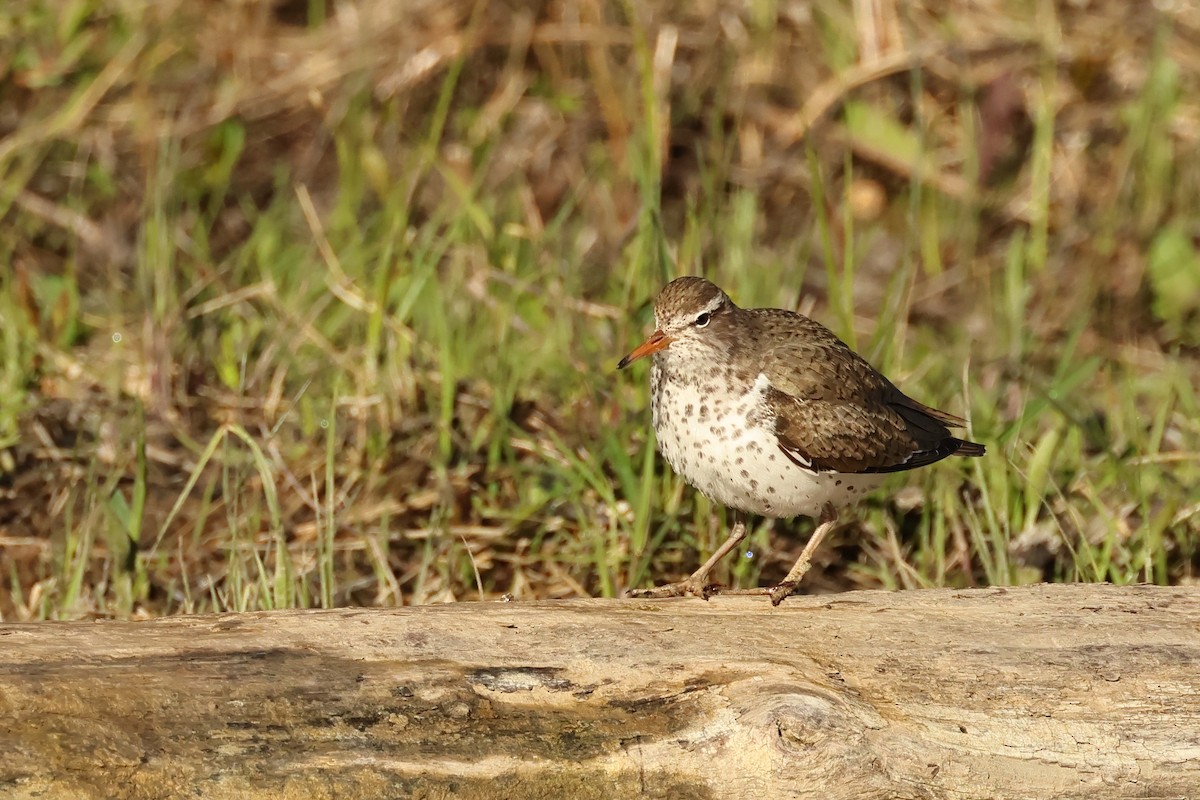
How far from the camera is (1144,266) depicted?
26.4 ft

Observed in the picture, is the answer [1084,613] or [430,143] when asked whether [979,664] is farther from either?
[430,143]

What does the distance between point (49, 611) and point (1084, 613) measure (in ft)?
10.9

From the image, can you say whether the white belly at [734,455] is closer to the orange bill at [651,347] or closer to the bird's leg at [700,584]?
the orange bill at [651,347]

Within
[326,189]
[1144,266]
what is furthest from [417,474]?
[1144,266]

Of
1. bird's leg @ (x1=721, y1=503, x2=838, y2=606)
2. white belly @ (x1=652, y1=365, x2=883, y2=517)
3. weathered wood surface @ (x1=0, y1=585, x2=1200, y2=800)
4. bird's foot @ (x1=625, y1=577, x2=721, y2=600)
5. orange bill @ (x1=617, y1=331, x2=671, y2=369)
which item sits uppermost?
orange bill @ (x1=617, y1=331, x2=671, y2=369)

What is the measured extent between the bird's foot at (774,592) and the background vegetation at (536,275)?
2.15 feet

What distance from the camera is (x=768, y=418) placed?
4.73m

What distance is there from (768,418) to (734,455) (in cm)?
20

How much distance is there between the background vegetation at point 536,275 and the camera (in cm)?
536

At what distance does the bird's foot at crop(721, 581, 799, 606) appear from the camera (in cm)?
432

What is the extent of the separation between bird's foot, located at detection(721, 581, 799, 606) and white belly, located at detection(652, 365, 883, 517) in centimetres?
27

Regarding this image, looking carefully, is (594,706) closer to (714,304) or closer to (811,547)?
(811,547)

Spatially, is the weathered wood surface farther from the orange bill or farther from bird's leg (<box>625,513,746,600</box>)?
the orange bill

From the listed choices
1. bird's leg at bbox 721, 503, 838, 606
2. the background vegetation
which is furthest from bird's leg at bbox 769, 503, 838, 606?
the background vegetation
